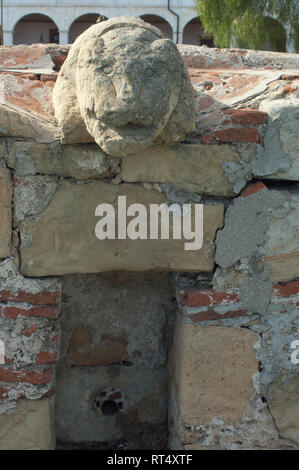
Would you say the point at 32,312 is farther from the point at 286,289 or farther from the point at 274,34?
the point at 274,34

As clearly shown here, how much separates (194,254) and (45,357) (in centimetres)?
77

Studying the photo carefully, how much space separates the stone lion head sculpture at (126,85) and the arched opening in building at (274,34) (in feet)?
27.3

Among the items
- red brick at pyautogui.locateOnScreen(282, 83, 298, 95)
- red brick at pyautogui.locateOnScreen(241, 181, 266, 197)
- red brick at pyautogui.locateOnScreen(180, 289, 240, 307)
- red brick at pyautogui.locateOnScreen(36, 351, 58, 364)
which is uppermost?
red brick at pyautogui.locateOnScreen(282, 83, 298, 95)

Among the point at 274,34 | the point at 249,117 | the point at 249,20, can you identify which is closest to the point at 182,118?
the point at 249,117

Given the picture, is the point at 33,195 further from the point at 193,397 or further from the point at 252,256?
the point at 193,397

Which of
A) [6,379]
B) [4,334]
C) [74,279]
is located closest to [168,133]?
[74,279]

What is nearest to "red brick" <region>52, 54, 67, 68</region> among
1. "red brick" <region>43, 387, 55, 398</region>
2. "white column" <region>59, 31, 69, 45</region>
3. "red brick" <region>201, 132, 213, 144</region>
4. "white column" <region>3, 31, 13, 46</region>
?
"red brick" <region>201, 132, 213, 144</region>

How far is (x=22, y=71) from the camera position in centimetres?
226

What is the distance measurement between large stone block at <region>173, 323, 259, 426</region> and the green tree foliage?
8083 mm

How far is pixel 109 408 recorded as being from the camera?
2330 mm

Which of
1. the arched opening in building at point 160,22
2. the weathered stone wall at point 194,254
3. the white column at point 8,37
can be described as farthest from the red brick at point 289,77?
the arched opening in building at point 160,22

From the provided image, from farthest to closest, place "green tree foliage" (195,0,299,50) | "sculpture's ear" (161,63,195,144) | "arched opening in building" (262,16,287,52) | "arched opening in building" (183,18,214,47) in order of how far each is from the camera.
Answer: "arched opening in building" (183,18,214,47) → "arched opening in building" (262,16,287,52) → "green tree foliage" (195,0,299,50) → "sculpture's ear" (161,63,195,144)

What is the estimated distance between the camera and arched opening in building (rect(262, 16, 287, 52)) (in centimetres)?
A: 902

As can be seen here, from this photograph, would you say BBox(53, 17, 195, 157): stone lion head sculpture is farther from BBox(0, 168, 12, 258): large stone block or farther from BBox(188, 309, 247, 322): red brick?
BBox(188, 309, 247, 322): red brick
